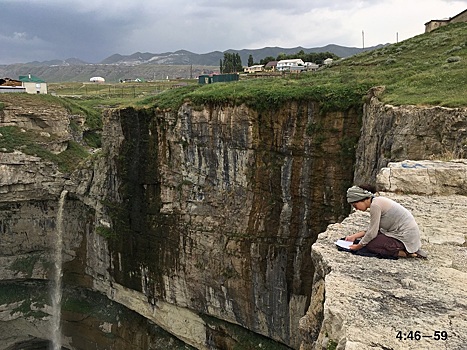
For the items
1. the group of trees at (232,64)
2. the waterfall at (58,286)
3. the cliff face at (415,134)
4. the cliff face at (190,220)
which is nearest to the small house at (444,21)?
the cliff face at (190,220)

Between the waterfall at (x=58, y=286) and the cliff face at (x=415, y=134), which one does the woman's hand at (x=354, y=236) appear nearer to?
the cliff face at (x=415, y=134)

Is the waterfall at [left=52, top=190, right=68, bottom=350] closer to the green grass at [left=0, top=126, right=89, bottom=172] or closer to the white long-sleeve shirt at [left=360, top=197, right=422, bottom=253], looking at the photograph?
the green grass at [left=0, top=126, right=89, bottom=172]

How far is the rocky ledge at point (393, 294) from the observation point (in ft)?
13.7

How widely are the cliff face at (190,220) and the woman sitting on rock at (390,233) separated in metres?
8.78

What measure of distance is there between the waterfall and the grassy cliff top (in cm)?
1211

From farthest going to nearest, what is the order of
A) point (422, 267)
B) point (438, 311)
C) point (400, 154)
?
point (400, 154), point (422, 267), point (438, 311)

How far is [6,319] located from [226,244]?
810 inches

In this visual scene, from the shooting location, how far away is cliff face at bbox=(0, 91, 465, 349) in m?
21.1

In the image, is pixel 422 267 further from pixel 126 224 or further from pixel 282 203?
pixel 126 224

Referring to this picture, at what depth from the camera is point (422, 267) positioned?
18.7ft

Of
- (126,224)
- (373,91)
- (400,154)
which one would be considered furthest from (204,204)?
(400,154)

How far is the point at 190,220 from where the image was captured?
990 inches

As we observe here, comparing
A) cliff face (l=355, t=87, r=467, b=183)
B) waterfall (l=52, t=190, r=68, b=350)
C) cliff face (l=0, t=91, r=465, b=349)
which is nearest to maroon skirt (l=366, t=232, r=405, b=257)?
cliff face (l=355, t=87, r=467, b=183)

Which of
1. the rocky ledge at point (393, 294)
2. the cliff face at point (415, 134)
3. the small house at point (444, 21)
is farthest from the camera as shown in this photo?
the small house at point (444, 21)
